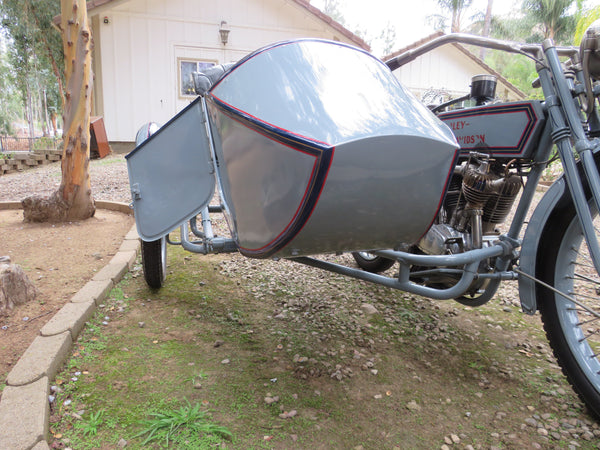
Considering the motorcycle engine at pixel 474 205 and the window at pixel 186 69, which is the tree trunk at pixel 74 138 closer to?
the motorcycle engine at pixel 474 205

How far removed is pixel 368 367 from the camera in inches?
78.6

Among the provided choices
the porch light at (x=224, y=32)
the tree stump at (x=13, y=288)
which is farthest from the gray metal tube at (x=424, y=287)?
the porch light at (x=224, y=32)

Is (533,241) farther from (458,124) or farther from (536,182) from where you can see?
(458,124)

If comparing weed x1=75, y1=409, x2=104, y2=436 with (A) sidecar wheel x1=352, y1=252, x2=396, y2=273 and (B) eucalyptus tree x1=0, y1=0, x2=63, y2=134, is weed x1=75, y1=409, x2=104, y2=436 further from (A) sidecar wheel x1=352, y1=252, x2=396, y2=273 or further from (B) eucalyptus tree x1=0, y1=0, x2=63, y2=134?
(B) eucalyptus tree x1=0, y1=0, x2=63, y2=134

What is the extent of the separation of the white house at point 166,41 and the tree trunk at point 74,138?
241 inches

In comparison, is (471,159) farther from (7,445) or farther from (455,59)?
(455,59)

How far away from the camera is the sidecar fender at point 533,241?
1.64m

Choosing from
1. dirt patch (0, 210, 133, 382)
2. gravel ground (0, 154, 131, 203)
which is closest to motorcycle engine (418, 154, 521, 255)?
dirt patch (0, 210, 133, 382)

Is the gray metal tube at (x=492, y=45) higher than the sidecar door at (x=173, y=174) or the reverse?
higher

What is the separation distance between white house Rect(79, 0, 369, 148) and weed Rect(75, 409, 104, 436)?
9.80 metres

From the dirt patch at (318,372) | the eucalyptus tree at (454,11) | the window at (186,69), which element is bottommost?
the dirt patch at (318,372)

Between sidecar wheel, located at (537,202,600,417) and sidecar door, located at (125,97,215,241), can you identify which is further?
sidecar door, located at (125,97,215,241)

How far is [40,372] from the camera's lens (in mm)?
1704

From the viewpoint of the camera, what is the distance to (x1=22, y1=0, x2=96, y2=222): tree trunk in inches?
169
